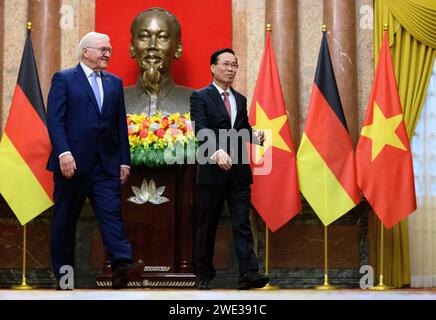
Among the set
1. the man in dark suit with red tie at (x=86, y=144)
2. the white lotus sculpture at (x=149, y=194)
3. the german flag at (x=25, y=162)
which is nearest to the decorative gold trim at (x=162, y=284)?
the white lotus sculpture at (x=149, y=194)

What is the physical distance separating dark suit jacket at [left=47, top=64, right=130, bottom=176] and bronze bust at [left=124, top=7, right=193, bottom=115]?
1.81 meters

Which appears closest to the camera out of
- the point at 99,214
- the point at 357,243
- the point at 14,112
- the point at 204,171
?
the point at 99,214

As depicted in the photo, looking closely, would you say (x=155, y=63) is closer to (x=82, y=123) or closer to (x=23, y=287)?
(x=82, y=123)

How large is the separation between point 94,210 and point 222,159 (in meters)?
0.93

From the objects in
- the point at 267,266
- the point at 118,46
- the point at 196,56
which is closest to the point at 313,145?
the point at 267,266

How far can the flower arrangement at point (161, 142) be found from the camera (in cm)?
788

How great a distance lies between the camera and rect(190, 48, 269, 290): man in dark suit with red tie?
6.84 m

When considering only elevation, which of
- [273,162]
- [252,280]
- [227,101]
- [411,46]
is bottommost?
[252,280]

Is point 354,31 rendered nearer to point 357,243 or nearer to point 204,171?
point 357,243

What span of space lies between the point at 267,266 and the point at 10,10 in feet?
11.4

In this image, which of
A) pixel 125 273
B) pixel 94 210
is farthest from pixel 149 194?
pixel 125 273

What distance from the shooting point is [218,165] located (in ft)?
22.5


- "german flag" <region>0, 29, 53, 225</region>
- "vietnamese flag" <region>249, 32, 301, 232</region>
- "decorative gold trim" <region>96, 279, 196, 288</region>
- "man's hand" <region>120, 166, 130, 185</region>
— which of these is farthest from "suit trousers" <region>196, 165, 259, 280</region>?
"german flag" <region>0, 29, 53, 225</region>

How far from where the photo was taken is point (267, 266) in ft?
27.5
